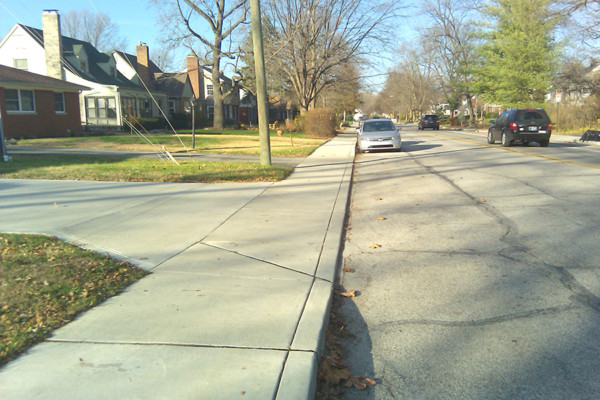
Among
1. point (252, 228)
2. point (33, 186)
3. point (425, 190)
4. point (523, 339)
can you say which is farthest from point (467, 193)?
point (33, 186)

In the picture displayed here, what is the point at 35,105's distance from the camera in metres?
27.5

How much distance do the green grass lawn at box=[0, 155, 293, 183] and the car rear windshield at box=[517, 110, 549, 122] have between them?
12.2 meters

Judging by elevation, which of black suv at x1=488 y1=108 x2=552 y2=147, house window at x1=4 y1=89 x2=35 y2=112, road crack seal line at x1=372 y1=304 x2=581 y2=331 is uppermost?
house window at x1=4 y1=89 x2=35 y2=112

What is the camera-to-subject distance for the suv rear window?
20547 mm

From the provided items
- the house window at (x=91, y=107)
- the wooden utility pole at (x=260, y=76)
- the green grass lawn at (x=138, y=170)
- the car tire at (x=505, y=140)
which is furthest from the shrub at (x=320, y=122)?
the wooden utility pole at (x=260, y=76)

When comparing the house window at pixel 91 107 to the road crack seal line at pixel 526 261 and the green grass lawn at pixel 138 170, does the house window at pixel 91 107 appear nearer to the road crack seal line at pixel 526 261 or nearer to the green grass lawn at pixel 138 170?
the green grass lawn at pixel 138 170

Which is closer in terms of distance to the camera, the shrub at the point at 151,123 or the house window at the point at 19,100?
the house window at the point at 19,100

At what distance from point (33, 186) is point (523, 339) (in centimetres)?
1055

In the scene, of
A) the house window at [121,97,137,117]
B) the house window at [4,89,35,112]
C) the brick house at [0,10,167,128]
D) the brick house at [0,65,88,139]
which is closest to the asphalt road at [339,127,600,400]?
the brick house at [0,65,88,139]

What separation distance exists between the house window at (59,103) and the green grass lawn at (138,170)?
49.9 ft

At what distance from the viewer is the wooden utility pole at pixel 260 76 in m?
13.0

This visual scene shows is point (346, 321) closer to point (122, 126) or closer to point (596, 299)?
point (596, 299)

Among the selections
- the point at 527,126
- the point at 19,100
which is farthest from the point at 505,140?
the point at 19,100

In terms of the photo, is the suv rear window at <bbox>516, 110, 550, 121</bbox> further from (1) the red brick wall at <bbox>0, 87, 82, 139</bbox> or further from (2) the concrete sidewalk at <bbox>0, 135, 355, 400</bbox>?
(1) the red brick wall at <bbox>0, 87, 82, 139</bbox>
